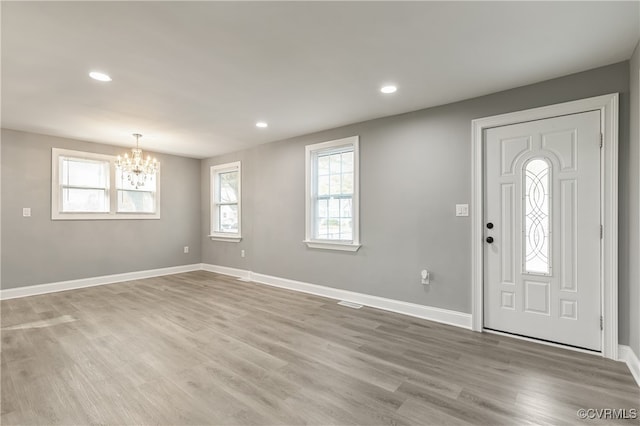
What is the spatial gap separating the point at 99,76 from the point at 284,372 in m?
3.06

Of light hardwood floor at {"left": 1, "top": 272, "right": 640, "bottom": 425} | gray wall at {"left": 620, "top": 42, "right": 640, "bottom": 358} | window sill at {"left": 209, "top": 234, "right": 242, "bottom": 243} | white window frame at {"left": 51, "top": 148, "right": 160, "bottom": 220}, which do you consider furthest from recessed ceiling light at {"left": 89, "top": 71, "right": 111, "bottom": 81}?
gray wall at {"left": 620, "top": 42, "right": 640, "bottom": 358}

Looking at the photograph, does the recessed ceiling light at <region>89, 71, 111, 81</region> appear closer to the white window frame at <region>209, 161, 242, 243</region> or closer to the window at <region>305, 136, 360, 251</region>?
the window at <region>305, 136, 360, 251</region>

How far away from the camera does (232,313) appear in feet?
12.2

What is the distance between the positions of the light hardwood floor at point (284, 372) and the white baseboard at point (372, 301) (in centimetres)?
14

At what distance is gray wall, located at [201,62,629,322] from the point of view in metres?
2.96

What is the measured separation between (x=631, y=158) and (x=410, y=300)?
7.90 ft

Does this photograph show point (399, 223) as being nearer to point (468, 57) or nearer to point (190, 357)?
point (468, 57)

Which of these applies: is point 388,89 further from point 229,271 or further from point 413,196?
point 229,271

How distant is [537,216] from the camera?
114 inches

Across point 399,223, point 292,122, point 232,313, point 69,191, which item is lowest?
point 232,313

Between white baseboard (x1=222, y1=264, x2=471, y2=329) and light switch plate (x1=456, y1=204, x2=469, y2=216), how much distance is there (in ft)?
3.61

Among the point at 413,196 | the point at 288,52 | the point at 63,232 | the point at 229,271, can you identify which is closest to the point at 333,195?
the point at 413,196

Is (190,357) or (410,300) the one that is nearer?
(190,357)

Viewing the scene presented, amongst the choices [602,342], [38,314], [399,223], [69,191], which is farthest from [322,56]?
[69,191]
